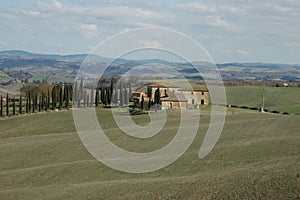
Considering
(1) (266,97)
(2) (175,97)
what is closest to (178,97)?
(2) (175,97)

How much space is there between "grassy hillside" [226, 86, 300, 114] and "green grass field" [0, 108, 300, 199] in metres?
46.5

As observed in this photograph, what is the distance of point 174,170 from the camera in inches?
1227

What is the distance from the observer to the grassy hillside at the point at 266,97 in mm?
102812

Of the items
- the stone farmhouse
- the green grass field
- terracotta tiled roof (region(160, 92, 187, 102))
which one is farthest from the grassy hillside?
the green grass field

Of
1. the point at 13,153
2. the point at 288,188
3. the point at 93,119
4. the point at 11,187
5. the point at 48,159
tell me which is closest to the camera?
the point at 288,188

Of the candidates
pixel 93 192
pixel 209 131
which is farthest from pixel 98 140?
pixel 93 192

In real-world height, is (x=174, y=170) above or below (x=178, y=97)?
below

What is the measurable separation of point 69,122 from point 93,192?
49.4 meters

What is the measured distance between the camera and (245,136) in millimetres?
44781

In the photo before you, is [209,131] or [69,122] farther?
[69,122]

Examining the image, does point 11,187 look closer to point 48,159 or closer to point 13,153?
point 48,159

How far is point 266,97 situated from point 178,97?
102ft

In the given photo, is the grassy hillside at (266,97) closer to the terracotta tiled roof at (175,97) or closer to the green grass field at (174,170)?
the terracotta tiled roof at (175,97)

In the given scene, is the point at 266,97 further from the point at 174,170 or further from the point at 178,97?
the point at 174,170
